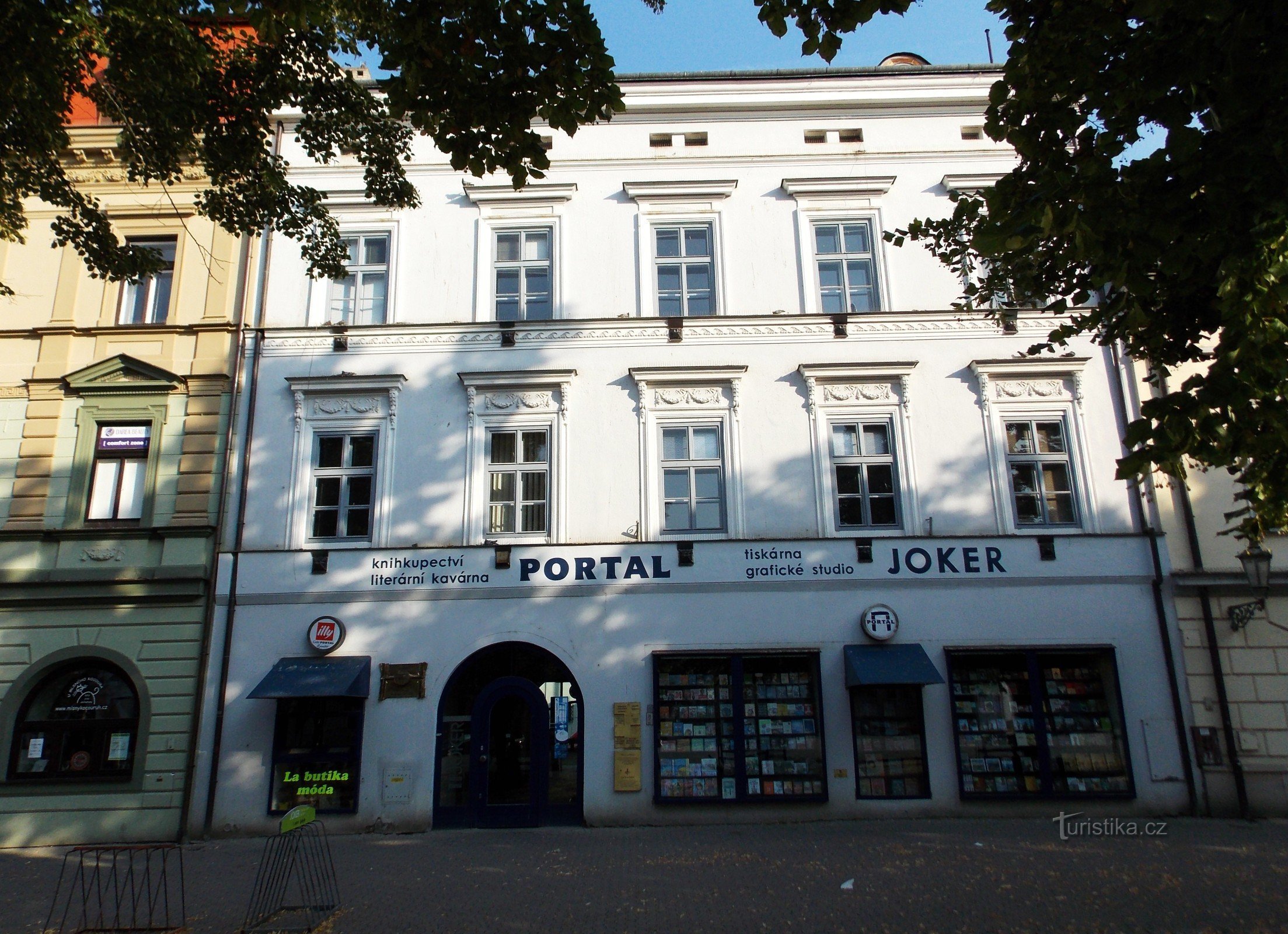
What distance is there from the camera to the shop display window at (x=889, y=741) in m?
11.3

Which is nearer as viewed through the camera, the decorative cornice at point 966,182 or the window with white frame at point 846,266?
the window with white frame at point 846,266

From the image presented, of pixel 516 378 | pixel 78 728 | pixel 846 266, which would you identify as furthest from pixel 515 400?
pixel 78 728

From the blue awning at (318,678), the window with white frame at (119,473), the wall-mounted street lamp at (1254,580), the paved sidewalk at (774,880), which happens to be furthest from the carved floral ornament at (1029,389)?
the window with white frame at (119,473)

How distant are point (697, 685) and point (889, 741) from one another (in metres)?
2.77

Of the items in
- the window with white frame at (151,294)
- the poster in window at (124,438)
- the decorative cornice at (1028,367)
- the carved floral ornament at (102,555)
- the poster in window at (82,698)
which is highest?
the window with white frame at (151,294)

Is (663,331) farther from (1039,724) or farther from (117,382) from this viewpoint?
(117,382)

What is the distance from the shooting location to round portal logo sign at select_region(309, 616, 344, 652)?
11.6 metres

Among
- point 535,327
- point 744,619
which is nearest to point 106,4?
point 535,327

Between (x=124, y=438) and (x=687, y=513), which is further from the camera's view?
(x=124, y=438)

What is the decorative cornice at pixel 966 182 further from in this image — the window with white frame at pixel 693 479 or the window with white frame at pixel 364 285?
the window with white frame at pixel 364 285

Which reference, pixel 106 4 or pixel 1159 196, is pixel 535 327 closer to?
pixel 106 4

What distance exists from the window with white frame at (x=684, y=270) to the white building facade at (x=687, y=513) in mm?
51

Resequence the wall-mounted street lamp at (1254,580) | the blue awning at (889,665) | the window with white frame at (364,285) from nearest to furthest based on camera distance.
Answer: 1. the wall-mounted street lamp at (1254,580)
2. the blue awning at (889,665)
3. the window with white frame at (364,285)

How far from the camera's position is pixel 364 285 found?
13586 mm
